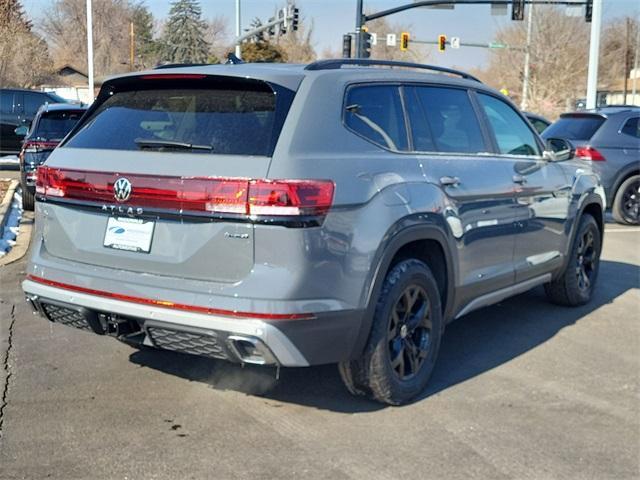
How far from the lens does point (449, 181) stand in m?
4.65

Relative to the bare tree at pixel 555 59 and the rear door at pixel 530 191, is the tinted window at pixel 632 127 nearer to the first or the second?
the rear door at pixel 530 191

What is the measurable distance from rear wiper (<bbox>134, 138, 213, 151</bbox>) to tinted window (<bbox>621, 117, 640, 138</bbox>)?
975 centimetres

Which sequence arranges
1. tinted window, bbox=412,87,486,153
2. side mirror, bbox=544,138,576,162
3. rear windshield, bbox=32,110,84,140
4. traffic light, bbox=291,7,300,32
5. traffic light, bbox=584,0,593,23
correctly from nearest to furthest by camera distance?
1. tinted window, bbox=412,87,486,153
2. side mirror, bbox=544,138,576,162
3. rear windshield, bbox=32,110,84,140
4. traffic light, bbox=584,0,593,23
5. traffic light, bbox=291,7,300,32

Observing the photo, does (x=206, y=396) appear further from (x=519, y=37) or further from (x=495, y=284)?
(x=519, y=37)

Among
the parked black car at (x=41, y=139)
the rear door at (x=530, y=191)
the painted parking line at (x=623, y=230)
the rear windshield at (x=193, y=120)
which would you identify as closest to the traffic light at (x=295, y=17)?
the parked black car at (x=41, y=139)

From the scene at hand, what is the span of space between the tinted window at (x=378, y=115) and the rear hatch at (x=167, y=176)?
45cm

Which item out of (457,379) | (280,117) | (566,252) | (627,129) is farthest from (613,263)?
(280,117)

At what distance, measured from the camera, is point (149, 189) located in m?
3.85

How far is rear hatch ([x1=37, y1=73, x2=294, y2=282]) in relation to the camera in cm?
369

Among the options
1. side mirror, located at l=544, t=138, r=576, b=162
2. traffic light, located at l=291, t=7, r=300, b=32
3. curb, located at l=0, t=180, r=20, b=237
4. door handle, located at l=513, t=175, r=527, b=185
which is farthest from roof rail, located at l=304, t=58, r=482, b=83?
traffic light, located at l=291, t=7, r=300, b=32

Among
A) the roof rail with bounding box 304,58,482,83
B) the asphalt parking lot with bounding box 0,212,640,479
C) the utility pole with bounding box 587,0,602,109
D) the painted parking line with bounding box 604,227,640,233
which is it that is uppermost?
the utility pole with bounding box 587,0,602,109

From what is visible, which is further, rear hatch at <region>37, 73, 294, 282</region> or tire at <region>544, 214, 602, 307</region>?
tire at <region>544, 214, 602, 307</region>

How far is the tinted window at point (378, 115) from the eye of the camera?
4.21 m

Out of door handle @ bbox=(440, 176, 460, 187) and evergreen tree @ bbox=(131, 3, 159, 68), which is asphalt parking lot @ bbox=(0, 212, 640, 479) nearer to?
Result: door handle @ bbox=(440, 176, 460, 187)
